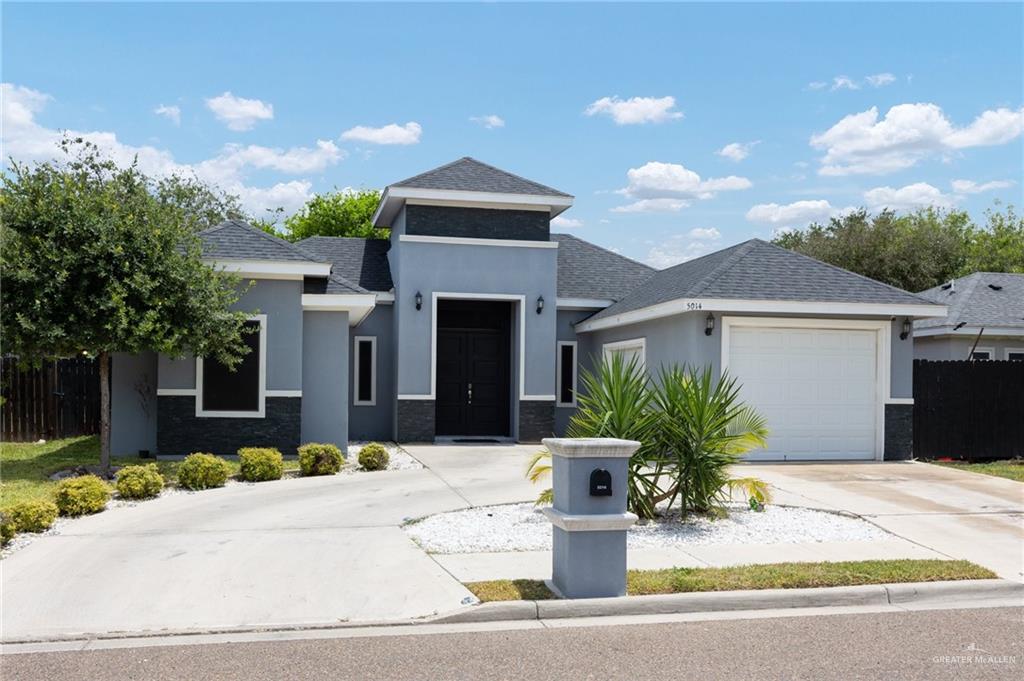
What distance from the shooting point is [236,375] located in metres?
15.6

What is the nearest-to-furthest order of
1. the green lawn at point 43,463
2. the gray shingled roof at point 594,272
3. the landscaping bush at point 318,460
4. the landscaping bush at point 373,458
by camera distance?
the green lawn at point 43,463 < the landscaping bush at point 318,460 < the landscaping bush at point 373,458 < the gray shingled roof at point 594,272

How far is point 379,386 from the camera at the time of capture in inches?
822

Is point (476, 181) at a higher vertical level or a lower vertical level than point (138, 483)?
higher

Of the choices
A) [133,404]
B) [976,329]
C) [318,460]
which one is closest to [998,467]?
[976,329]

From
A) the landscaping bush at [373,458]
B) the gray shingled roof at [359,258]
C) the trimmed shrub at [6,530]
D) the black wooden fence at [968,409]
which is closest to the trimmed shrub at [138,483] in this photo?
the trimmed shrub at [6,530]

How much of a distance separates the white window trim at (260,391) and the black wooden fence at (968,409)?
1227 cm

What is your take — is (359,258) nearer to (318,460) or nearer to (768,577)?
(318,460)

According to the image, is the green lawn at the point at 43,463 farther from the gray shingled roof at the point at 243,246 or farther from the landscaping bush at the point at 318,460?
the gray shingled roof at the point at 243,246

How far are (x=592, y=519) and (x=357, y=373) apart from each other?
46.6ft

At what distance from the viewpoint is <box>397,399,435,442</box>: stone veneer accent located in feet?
64.3

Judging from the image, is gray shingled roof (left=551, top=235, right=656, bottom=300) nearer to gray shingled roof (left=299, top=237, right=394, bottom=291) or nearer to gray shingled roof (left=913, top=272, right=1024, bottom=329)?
gray shingled roof (left=299, top=237, right=394, bottom=291)

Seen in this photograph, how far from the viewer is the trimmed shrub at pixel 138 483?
38.8ft

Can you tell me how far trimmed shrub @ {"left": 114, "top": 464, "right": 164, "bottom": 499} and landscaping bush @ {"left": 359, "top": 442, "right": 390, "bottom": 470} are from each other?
3.61m

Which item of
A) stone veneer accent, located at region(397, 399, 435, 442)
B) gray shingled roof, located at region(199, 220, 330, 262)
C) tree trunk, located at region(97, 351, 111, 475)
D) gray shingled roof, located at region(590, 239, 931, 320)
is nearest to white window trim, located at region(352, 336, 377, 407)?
stone veneer accent, located at region(397, 399, 435, 442)
